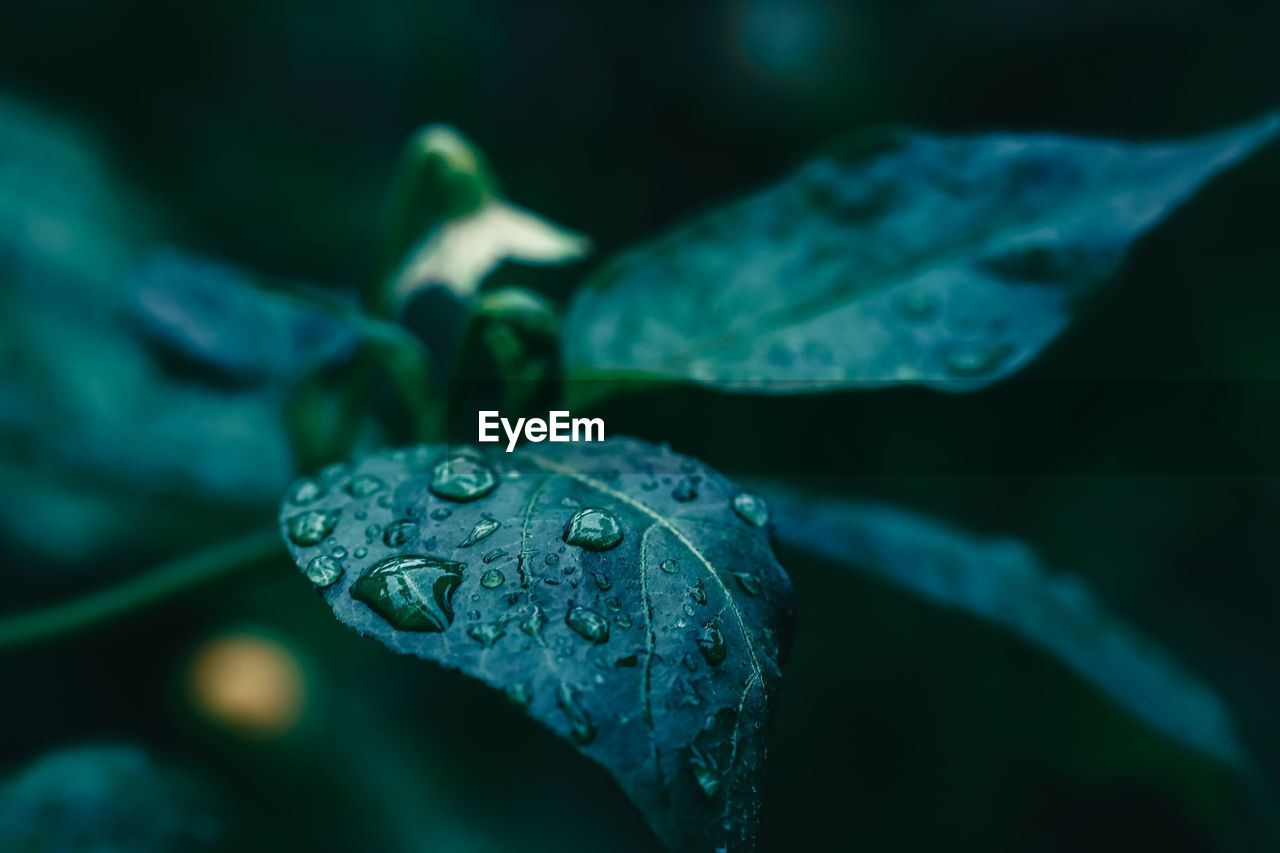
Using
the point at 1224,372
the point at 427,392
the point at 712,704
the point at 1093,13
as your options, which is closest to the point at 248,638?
the point at 427,392

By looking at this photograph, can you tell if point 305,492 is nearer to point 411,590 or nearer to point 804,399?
point 411,590

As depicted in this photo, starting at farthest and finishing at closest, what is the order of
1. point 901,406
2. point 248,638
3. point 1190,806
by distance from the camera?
point 901,406, point 248,638, point 1190,806

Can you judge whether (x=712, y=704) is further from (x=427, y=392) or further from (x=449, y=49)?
(x=449, y=49)

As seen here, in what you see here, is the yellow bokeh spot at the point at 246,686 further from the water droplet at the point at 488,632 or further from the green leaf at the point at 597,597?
the water droplet at the point at 488,632

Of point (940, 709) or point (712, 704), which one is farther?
point (940, 709)

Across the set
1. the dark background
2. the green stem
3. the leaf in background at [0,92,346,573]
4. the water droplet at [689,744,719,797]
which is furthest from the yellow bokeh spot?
the water droplet at [689,744,719,797]

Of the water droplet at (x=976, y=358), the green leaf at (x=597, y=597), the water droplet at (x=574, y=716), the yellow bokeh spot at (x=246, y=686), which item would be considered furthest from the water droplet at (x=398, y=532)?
the yellow bokeh spot at (x=246, y=686)

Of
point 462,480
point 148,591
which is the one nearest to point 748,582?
point 462,480
